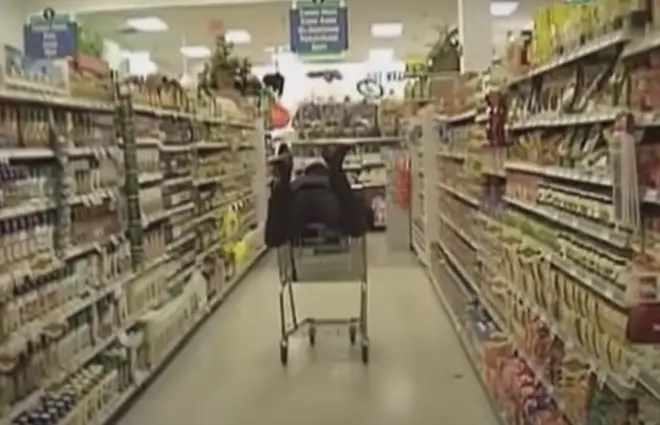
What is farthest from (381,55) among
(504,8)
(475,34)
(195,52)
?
(475,34)

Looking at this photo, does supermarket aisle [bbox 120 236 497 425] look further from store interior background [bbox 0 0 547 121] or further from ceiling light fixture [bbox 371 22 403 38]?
ceiling light fixture [bbox 371 22 403 38]

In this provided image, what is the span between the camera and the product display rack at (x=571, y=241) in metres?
2.80

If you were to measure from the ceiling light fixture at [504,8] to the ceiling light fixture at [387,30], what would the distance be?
6.69ft

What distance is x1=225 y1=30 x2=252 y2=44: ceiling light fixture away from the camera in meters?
19.0

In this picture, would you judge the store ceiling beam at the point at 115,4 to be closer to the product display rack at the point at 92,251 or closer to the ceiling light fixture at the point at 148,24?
the ceiling light fixture at the point at 148,24

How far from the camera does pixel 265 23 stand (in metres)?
17.8

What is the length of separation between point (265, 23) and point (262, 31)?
3.57 feet

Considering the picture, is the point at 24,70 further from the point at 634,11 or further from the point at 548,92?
the point at 634,11

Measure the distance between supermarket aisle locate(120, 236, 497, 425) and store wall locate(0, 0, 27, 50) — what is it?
6.82 m

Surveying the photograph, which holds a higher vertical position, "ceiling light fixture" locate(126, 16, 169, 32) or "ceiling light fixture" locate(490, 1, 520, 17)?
"ceiling light fixture" locate(126, 16, 169, 32)

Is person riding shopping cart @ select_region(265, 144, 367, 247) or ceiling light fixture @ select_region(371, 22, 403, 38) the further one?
ceiling light fixture @ select_region(371, 22, 403, 38)

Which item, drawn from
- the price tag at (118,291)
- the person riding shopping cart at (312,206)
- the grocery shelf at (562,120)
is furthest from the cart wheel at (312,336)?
the grocery shelf at (562,120)

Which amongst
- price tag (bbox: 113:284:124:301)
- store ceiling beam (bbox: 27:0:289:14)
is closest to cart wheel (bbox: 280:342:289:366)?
price tag (bbox: 113:284:124:301)

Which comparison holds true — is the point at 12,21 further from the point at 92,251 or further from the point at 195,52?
the point at 92,251
